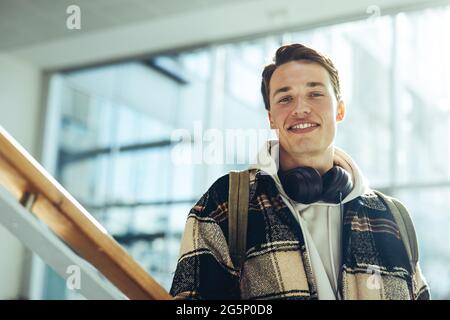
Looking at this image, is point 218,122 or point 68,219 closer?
point 68,219

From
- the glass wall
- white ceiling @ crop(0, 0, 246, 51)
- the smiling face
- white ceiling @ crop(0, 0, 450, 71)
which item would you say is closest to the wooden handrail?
the smiling face

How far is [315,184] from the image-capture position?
1.02 meters

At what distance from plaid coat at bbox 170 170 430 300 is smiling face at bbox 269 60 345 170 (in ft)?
0.36

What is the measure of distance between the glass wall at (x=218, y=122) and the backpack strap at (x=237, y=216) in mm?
1243

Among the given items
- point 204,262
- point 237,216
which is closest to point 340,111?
point 237,216

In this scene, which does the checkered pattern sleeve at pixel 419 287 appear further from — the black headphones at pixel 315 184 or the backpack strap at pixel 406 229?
the black headphones at pixel 315 184

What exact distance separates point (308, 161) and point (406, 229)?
218 millimetres

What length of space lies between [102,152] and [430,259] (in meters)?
2.52

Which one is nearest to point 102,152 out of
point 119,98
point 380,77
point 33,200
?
point 119,98

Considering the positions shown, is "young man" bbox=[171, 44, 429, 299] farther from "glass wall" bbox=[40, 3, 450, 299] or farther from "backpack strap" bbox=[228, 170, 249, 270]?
"glass wall" bbox=[40, 3, 450, 299]

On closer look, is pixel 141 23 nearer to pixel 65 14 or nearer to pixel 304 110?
pixel 65 14

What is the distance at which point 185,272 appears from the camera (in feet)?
3.05

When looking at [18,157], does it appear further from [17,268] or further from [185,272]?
[17,268]

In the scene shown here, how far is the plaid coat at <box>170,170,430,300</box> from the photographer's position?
0.94 meters
